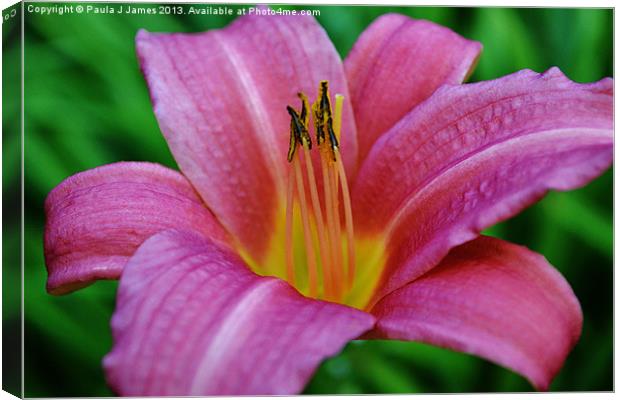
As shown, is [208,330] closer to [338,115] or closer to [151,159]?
[338,115]

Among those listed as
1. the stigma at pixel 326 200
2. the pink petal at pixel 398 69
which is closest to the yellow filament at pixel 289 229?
the stigma at pixel 326 200

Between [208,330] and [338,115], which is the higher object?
[338,115]

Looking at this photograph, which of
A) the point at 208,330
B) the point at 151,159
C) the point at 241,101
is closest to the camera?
the point at 208,330

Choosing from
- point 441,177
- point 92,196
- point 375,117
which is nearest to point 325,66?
point 375,117

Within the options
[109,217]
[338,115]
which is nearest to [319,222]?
[338,115]

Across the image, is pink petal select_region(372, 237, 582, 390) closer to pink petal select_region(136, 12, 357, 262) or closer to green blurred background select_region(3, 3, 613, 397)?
pink petal select_region(136, 12, 357, 262)

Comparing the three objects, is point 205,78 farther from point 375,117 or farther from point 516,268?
point 516,268

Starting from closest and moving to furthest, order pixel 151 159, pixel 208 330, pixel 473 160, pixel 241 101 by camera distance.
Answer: pixel 208 330 → pixel 473 160 → pixel 241 101 → pixel 151 159
